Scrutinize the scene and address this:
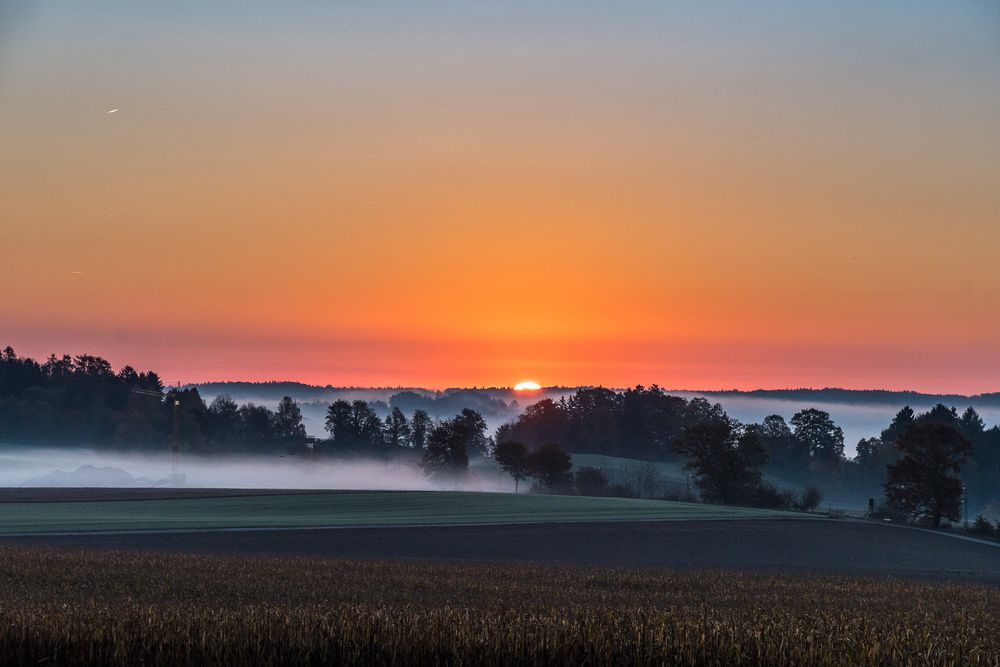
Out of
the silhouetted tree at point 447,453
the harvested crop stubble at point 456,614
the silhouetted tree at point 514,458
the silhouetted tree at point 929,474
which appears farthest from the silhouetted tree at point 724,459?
the harvested crop stubble at point 456,614

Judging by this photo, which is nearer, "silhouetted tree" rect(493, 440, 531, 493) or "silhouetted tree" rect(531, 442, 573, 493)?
"silhouetted tree" rect(531, 442, 573, 493)

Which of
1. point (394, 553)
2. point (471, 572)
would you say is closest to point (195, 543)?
point (394, 553)

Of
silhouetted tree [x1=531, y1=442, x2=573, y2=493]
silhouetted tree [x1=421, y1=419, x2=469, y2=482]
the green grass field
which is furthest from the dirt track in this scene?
silhouetted tree [x1=421, y1=419, x2=469, y2=482]

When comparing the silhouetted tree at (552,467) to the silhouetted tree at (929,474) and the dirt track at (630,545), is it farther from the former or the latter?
the dirt track at (630,545)

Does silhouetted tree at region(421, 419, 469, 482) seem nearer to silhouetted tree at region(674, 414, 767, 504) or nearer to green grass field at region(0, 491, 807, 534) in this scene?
silhouetted tree at region(674, 414, 767, 504)

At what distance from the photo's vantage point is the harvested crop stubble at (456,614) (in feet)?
42.4

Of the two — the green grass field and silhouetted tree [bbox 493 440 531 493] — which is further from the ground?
silhouetted tree [bbox 493 440 531 493]

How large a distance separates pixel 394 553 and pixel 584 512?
150 feet

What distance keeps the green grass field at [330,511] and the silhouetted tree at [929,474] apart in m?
27.1

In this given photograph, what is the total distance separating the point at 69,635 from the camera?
13.3 m

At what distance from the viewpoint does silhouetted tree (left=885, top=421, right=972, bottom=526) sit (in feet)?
396

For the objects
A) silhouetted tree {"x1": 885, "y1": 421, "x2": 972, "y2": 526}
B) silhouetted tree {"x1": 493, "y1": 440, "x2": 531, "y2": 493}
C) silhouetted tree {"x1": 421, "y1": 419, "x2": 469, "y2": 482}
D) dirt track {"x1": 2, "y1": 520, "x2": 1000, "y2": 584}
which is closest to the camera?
dirt track {"x1": 2, "y1": 520, "x2": 1000, "y2": 584}

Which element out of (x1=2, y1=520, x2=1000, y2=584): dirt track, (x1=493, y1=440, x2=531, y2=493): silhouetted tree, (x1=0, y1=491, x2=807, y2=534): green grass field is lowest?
(x1=0, y1=491, x2=807, y2=534): green grass field

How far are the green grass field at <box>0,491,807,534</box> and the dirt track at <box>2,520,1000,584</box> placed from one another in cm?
801
